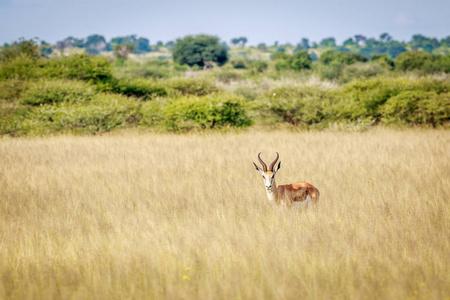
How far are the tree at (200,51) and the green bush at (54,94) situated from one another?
165ft

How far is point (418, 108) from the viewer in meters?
18.1

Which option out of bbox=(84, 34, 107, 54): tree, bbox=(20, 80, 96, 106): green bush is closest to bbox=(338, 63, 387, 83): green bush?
bbox=(20, 80, 96, 106): green bush

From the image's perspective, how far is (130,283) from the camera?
12.4 ft

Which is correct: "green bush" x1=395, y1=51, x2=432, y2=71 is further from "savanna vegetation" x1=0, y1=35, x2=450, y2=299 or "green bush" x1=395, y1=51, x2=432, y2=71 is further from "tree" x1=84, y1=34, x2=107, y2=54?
"tree" x1=84, y1=34, x2=107, y2=54

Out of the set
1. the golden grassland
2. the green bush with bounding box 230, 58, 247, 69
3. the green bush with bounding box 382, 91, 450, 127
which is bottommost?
the golden grassland

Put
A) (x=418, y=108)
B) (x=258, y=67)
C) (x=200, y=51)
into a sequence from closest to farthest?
(x=418, y=108) < (x=258, y=67) < (x=200, y=51)

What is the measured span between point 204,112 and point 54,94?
844 cm

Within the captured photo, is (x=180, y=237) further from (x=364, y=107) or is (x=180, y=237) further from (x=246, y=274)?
(x=364, y=107)

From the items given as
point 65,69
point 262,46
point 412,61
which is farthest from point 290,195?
point 262,46

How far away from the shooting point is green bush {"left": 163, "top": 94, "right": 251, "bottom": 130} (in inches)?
708

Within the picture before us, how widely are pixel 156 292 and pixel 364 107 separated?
18.0 metres

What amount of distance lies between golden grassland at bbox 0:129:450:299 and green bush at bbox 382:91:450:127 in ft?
26.9

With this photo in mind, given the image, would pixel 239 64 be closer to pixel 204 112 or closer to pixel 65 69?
pixel 65 69

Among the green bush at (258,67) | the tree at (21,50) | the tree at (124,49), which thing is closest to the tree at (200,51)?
the green bush at (258,67)
